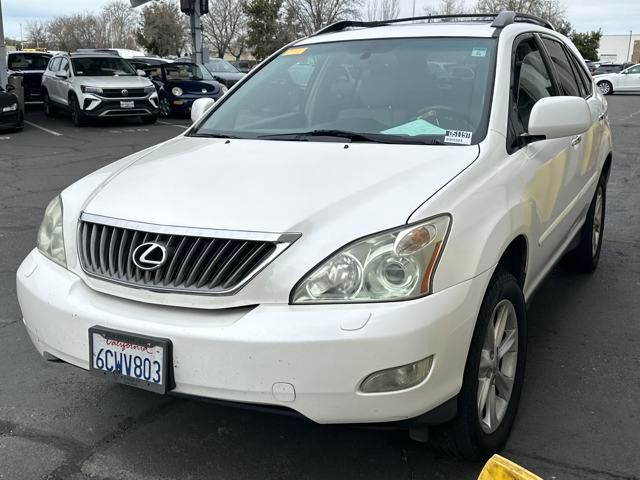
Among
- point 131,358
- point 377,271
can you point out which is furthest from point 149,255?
point 377,271

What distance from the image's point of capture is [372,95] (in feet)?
11.6

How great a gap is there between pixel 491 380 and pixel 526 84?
5.55ft

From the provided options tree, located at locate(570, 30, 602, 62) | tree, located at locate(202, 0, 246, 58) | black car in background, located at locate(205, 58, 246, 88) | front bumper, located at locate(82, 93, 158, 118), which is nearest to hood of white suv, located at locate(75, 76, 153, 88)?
front bumper, located at locate(82, 93, 158, 118)

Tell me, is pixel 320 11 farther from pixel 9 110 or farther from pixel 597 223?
pixel 597 223

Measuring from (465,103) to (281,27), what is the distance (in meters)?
49.5

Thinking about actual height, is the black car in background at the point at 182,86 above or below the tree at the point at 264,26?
below

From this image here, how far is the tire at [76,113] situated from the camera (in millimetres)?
15891

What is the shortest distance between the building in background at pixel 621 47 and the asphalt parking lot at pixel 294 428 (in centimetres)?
9786

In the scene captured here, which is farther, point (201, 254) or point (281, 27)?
point (281, 27)

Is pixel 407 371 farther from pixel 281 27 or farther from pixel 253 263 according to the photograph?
pixel 281 27

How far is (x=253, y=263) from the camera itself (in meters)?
2.37

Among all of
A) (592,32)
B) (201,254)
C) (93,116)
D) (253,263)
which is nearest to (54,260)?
(201,254)

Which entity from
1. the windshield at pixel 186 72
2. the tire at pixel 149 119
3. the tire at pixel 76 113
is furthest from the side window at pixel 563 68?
the windshield at pixel 186 72

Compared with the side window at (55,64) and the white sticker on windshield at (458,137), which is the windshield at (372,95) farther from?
the side window at (55,64)
